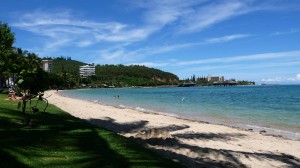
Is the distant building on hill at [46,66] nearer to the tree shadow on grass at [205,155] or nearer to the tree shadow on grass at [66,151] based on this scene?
the tree shadow on grass at [66,151]

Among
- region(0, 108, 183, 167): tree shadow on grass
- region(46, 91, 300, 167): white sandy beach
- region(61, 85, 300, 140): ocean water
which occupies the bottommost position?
region(61, 85, 300, 140): ocean water

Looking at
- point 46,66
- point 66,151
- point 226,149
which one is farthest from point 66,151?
point 46,66

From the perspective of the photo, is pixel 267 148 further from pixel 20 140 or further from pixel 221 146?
pixel 20 140

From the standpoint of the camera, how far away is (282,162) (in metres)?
10.3

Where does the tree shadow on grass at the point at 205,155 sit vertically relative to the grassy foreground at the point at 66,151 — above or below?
below

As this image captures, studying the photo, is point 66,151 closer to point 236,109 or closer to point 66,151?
point 66,151

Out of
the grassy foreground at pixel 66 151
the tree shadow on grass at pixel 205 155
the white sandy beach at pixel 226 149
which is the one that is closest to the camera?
the grassy foreground at pixel 66 151

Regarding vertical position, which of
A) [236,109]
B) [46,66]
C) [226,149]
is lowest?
[236,109]

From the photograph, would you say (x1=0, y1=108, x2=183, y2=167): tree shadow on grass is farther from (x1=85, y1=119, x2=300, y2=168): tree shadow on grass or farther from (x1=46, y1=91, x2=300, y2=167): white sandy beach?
(x1=46, y1=91, x2=300, y2=167): white sandy beach

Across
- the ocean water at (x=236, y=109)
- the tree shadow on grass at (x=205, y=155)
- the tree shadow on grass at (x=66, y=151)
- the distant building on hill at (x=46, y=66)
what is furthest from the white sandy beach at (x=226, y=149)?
the distant building on hill at (x=46, y=66)

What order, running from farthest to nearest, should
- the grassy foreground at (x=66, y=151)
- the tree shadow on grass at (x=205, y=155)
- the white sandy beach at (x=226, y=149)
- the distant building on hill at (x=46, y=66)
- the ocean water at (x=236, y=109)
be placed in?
1. the ocean water at (x=236, y=109)
2. the distant building on hill at (x=46, y=66)
3. the white sandy beach at (x=226, y=149)
4. the tree shadow on grass at (x=205, y=155)
5. the grassy foreground at (x=66, y=151)

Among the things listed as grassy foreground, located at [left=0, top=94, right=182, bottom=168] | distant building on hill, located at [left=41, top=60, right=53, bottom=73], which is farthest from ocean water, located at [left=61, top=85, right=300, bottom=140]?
grassy foreground, located at [left=0, top=94, right=182, bottom=168]

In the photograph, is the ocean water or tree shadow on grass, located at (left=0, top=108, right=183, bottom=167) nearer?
tree shadow on grass, located at (left=0, top=108, right=183, bottom=167)

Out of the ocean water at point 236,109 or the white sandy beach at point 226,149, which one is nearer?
the white sandy beach at point 226,149
